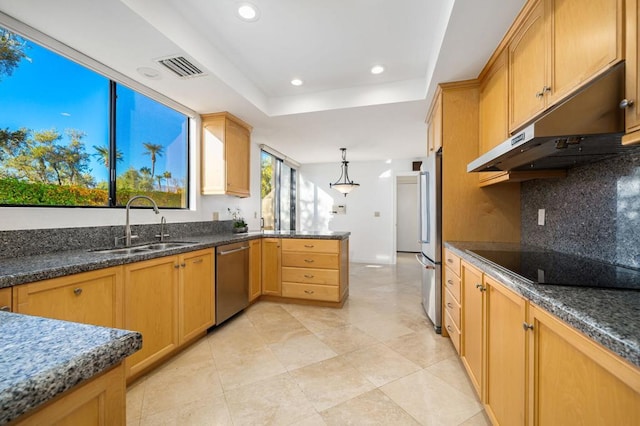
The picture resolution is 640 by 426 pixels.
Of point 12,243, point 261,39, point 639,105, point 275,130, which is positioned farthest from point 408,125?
point 12,243

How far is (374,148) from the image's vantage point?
5176 millimetres

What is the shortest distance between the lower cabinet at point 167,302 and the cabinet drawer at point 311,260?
105cm

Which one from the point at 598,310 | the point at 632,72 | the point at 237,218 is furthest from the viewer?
the point at 237,218

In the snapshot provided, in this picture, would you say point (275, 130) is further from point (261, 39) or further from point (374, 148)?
point (374, 148)

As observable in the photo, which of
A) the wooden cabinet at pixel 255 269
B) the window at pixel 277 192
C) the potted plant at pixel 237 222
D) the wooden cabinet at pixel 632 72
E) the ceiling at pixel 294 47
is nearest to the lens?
the wooden cabinet at pixel 632 72

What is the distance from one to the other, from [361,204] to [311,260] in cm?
338

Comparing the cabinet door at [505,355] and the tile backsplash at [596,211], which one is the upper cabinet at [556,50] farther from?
the cabinet door at [505,355]

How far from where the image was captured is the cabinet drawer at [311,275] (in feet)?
10.7

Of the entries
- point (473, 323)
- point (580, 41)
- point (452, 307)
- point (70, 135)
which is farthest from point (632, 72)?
point (70, 135)

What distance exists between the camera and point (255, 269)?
336 cm

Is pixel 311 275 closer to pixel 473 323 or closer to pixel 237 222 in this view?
pixel 237 222

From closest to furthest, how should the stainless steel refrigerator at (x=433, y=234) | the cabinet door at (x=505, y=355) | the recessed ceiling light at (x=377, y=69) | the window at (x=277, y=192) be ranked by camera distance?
the cabinet door at (x=505, y=355) → the stainless steel refrigerator at (x=433, y=234) → the recessed ceiling light at (x=377, y=69) → the window at (x=277, y=192)

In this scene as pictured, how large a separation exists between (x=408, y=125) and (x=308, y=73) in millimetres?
1672

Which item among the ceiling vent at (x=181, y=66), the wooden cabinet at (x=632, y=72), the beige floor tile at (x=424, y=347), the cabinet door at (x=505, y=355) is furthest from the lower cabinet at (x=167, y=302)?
the wooden cabinet at (x=632, y=72)
